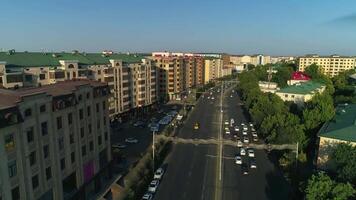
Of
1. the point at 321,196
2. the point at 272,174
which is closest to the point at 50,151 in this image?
the point at 321,196

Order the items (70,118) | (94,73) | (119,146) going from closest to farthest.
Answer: (70,118) → (119,146) → (94,73)

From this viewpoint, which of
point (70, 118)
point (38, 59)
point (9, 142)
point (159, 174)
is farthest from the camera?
point (38, 59)

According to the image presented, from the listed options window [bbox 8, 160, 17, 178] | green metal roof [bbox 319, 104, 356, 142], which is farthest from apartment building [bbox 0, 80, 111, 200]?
green metal roof [bbox 319, 104, 356, 142]

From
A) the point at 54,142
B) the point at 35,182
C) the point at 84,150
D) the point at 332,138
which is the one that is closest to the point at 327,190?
the point at 332,138

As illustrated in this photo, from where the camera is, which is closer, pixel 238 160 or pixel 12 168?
pixel 12 168

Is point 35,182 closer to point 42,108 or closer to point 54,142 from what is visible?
point 54,142

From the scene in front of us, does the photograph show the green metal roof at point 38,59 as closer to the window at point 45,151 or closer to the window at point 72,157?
the window at point 72,157
